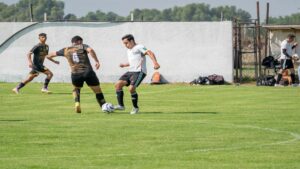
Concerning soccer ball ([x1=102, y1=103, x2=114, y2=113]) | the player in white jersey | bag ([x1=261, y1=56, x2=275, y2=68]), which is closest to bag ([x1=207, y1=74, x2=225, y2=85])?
bag ([x1=261, y1=56, x2=275, y2=68])

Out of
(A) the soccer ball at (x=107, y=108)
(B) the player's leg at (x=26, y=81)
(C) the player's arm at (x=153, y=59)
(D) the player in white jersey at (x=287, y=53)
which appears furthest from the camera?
(D) the player in white jersey at (x=287, y=53)

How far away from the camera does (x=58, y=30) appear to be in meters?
42.3

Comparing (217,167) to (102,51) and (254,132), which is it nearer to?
(254,132)

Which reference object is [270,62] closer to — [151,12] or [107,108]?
[107,108]

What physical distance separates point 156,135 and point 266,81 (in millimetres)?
22390

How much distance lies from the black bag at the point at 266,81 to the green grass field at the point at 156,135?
34.3 ft

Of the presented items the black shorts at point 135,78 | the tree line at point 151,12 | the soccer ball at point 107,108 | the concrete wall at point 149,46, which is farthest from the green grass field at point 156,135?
the tree line at point 151,12

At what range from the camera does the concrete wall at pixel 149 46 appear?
1591 inches

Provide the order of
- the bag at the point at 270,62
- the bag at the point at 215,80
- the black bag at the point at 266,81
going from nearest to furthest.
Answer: the black bag at the point at 266,81
the bag at the point at 215,80
the bag at the point at 270,62

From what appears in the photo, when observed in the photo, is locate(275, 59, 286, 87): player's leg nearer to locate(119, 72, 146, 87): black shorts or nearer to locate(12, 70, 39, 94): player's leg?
locate(12, 70, 39, 94): player's leg

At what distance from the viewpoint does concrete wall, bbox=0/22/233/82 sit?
40406 mm

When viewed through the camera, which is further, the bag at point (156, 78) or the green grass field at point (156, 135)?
the bag at point (156, 78)

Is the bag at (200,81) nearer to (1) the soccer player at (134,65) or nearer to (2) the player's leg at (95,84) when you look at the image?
(1) the soccer player at (134,65)

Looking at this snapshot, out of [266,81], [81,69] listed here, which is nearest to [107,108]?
[81,69]
